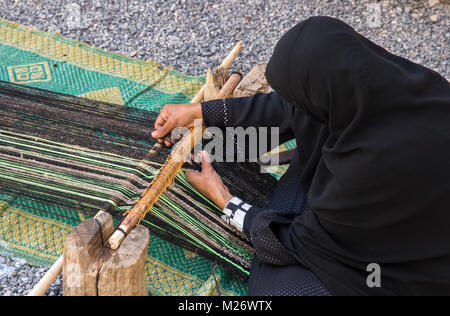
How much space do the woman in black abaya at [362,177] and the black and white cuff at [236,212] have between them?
13cm

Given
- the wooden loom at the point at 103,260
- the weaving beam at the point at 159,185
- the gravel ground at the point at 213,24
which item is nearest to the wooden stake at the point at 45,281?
the wooden loom at the point at 103,260

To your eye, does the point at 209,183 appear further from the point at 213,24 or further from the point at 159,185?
the point at 213,24

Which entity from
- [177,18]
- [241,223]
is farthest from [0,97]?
[177,18]

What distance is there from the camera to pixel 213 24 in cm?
367

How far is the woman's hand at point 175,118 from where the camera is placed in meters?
2.08

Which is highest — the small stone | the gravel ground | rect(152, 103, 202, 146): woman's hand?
the gravel ground

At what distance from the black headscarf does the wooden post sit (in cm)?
62

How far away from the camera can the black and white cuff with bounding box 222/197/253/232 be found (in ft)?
6.27

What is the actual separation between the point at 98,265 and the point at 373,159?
0.89 metres

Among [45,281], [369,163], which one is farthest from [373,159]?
[45,281]

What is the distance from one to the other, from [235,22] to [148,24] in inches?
26.7

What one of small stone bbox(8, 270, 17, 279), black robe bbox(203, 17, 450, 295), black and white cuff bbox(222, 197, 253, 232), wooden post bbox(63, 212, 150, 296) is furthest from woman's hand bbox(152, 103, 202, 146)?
small stone bbox(8, 270, 17, 279)

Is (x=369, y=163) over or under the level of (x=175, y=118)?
over

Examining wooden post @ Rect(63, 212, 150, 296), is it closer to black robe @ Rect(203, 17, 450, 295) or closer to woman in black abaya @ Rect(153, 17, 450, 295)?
woman in black abaya @ Rect(153, 17, 450, 295)
